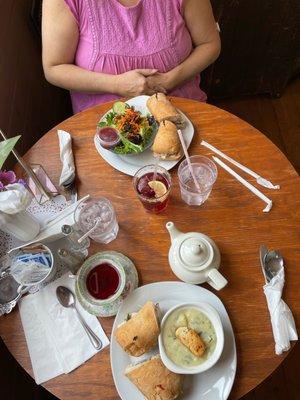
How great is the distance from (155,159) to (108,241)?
33cm

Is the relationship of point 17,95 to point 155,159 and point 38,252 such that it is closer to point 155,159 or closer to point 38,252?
point 155,159

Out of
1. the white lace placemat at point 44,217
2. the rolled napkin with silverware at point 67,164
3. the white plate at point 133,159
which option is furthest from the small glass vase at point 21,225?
the white plate at point 133,159

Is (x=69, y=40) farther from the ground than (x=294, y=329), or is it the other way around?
(x=69, y=40)

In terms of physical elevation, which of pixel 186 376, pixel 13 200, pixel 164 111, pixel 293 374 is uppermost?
pixel 13 200

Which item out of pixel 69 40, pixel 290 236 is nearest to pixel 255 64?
pixel 69 40

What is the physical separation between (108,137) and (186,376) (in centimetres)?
78

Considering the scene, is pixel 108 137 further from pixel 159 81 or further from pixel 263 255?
pixel 263 255

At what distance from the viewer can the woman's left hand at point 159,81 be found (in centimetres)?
152

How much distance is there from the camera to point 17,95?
175 cm

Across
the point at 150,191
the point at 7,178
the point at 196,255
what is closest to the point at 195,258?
the point at 196,255

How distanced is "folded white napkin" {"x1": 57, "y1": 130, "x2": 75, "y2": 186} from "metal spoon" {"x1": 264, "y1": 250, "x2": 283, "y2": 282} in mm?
→ 680

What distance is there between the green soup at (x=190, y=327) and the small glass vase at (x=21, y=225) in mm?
513

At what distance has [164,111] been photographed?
1318 mm

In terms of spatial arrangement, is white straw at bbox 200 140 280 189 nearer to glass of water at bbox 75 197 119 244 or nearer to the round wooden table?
the round wooden table
